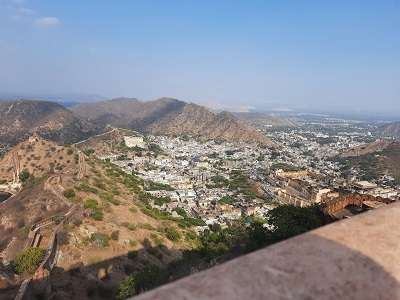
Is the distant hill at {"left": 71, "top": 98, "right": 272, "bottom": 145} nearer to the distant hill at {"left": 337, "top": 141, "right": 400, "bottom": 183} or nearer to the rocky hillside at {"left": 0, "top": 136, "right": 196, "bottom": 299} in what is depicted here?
the distant hill at {"left": 337, "top": 141, "right": 400, "bottom": 183}

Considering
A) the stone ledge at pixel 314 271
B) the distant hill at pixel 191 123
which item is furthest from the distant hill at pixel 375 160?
the stone ledge at pixel 314 271

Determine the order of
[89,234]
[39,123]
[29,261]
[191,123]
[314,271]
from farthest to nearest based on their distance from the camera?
1. [191,123]
2. [39,123]
3. [89,234]
4. [29,261]
5. [314,271]

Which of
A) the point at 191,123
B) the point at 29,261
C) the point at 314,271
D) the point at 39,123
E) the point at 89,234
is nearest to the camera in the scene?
the point at 314,271

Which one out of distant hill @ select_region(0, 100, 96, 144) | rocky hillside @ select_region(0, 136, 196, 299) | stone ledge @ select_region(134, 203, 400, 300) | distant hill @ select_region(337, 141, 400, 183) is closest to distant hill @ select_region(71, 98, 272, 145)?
distant hill @ select_region(0, 100, 96, 144)

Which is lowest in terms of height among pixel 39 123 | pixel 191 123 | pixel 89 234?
pixel 191 123

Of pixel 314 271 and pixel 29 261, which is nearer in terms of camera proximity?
pixel 314 271

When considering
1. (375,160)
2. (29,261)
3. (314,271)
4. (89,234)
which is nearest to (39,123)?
(375,160)

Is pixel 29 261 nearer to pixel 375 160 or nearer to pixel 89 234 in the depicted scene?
pixel 89 234
